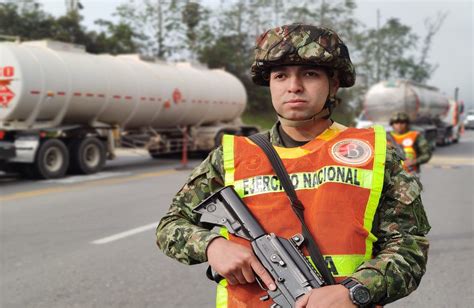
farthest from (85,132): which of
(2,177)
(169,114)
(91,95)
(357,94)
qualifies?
(357,94)

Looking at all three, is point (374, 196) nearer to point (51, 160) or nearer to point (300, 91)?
point (300, 91)

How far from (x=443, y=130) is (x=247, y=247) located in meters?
28.8

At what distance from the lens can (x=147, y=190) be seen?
11352 mm

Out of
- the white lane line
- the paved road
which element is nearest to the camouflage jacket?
the paved road

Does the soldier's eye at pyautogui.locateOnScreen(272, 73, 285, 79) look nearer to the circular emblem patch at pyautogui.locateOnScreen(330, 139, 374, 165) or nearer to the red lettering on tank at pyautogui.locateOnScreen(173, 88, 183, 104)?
the circular emblem patch at pyautogui.locateOnScreen(330, 139, 374, 165)

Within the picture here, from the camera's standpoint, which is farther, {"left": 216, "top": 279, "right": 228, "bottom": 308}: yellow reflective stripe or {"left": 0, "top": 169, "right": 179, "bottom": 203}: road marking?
{"left": 0, "top": 169, "right": 179, "bottom": 203}: road marking

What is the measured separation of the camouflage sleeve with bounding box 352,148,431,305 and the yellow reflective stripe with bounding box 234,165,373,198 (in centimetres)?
8

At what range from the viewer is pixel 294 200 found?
5.66 feet

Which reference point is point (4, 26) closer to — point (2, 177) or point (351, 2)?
point (2, 177)

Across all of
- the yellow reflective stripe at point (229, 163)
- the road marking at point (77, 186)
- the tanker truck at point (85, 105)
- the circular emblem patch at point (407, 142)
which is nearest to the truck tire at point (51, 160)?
the tanker truck at point (85, 105)

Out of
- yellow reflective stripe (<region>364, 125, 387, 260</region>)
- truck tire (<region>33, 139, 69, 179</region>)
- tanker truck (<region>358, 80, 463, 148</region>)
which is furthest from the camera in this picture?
tanker truck (<region>358, 80, 463, 148</region>)

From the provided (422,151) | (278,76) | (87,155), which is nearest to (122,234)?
(422,151)

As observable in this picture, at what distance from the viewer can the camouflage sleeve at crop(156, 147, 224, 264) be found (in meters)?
1.83

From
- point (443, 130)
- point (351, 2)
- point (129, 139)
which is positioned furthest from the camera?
point (351, 2)
